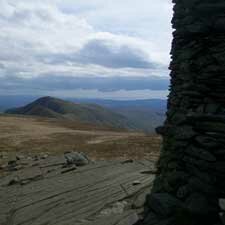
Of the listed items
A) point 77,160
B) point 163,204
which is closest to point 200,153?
point 163,204

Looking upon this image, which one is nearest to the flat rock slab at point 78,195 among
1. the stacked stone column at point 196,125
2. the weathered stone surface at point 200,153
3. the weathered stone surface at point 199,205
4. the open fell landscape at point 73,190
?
the open fell landscape at point 73,190

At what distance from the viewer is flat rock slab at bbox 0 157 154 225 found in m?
19.5

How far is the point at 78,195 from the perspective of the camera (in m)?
22.7

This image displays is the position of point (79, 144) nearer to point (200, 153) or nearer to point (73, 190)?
point (73, 190)

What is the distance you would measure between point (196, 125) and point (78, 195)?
9907 millimetres

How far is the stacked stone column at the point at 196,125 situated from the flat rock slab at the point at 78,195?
8.56ft

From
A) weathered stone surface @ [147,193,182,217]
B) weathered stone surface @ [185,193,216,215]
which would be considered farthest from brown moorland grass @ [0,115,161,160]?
weathered stone surface @ [185,193,216,215]

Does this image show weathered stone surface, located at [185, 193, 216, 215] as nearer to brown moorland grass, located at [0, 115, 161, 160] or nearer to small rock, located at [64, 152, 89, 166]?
small rock, located at [64, 152, 89, 166]

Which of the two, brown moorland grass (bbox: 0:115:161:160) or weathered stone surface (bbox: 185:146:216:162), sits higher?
weathered stone surface (bbox: 185:146:216:162)

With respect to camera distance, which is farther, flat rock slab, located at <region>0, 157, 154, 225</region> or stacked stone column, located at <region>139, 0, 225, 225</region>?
flat rock slab, located at <region>0, 157, 154, 225</region>

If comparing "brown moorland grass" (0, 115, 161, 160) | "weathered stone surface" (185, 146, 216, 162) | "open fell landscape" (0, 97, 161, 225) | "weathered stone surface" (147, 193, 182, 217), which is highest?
"weathered stone surface" (185, 146, 216, 162)

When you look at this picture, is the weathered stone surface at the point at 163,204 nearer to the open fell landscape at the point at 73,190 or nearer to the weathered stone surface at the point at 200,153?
the open fell landscape at the point at 73,190

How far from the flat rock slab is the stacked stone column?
2.61 metres

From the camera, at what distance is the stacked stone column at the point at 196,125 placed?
13984 mm
